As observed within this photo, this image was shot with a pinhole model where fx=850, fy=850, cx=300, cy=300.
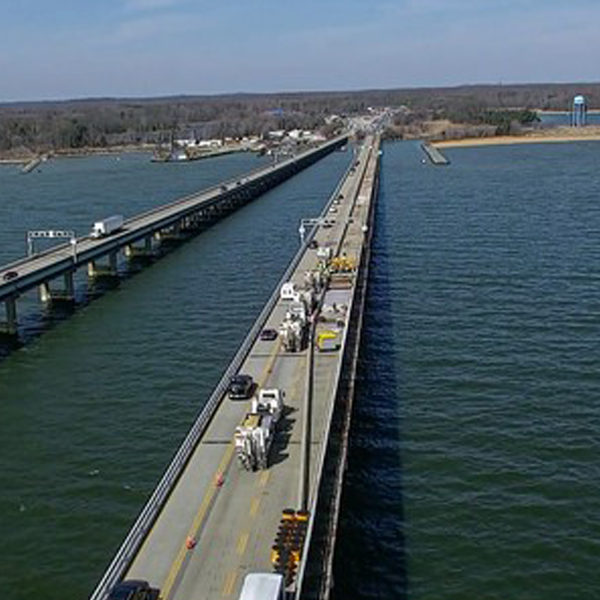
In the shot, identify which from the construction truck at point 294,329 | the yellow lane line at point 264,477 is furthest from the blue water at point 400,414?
the construction truck at point 294,329

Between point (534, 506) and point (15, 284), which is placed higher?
point (15, 284)

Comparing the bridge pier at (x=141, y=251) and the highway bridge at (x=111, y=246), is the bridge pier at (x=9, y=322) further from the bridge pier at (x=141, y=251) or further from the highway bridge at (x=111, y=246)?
the bridge pier at (x=141, y=251)

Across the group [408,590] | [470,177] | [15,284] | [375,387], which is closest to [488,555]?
[408,590]

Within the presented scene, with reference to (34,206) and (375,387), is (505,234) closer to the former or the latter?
(375,387)

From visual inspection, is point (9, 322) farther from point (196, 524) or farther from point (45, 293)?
point (196, 524)

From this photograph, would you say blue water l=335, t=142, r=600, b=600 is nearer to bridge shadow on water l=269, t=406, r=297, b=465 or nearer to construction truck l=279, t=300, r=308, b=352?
bridge shadow on water l=269, t=406, r=297, b=465

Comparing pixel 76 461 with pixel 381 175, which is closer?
pixel 76 461
